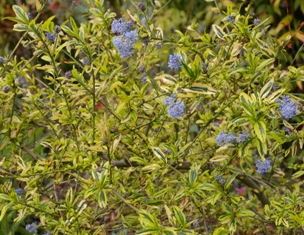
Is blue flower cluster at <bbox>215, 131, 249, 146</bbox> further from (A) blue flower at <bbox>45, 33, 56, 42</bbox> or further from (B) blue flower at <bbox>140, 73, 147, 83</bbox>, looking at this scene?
(A) blue flower at <bbox>45, 33, 56, 42</bbox>

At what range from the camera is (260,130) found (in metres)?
1.31

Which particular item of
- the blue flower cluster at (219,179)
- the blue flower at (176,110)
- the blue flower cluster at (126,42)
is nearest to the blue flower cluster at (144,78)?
the blue flower cluster at (126,42)

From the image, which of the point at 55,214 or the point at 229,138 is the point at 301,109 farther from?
the point at 55,214

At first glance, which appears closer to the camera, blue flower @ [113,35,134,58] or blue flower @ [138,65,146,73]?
blue flower @ [113,35,134,58]

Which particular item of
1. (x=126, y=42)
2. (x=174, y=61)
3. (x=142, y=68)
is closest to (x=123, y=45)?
(x=126, y=42)

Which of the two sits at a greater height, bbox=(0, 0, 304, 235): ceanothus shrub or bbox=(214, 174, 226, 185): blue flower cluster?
bbox=(0, 0, 304, 235): ceanothus shrub

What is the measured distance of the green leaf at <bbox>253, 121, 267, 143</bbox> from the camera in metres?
1.30

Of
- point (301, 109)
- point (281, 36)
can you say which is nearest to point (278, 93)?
point (301, 109)

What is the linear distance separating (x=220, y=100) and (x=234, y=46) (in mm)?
314

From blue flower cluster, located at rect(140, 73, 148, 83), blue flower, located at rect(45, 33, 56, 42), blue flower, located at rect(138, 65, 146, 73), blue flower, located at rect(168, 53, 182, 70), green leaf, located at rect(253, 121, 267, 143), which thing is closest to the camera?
green leaf, located at rect(253, 121, 267, 143)

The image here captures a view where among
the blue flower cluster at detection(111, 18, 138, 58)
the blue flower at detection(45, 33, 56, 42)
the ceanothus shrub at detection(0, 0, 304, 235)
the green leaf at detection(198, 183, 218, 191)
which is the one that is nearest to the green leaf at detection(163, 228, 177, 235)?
the ceanothus shrub at detection(0, 0, 304, 235)

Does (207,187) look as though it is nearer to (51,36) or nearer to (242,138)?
(242,138)

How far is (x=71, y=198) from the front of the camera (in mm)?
1842

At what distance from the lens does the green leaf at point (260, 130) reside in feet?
4.26
